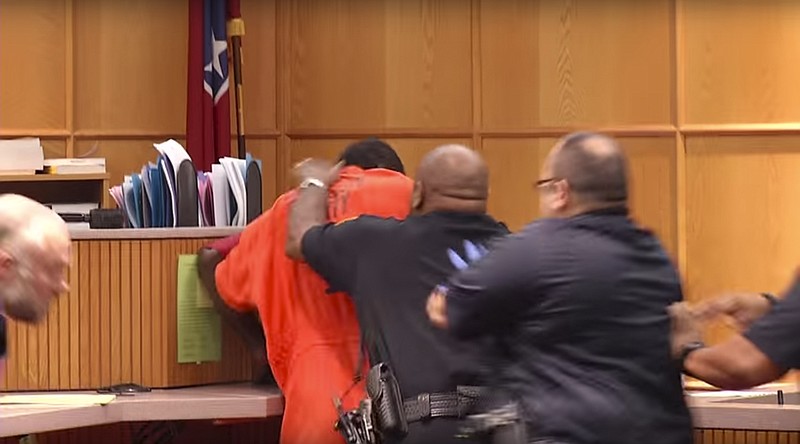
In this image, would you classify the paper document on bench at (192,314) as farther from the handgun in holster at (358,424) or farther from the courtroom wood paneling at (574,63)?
the courtroom wood paneling at (574,63)

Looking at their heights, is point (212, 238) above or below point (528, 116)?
below

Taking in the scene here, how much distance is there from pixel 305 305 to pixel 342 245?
0.27 meters

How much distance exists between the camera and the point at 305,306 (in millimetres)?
4156

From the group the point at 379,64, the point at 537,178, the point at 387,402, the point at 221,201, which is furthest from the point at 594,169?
the point at 379,64

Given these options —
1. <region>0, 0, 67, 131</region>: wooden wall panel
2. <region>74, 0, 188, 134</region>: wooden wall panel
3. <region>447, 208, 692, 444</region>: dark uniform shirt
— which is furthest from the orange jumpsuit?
<region>0, 0, 67, 131</region>: wooden wall panel

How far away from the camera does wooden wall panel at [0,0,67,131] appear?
6445 mm

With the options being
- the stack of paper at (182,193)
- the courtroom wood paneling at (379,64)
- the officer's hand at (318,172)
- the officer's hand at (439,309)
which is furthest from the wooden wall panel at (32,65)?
the officer's hand at (439,309)

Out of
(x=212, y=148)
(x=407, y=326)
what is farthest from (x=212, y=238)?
(x=212, y=148)

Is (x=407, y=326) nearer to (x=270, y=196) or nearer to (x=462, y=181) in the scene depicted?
(x=462, y=181)

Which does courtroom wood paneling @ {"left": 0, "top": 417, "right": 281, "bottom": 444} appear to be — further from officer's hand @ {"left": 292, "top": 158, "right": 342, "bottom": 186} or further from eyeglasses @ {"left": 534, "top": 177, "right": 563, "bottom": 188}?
eyeglasses @ {"left": 534, "top": 177, "right": 563, "bottom": 188}

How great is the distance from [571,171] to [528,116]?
3263 mm

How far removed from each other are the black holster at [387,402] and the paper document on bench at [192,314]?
28.8 inches

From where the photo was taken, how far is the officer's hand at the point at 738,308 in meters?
3.24

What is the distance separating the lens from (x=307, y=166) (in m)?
4.31
